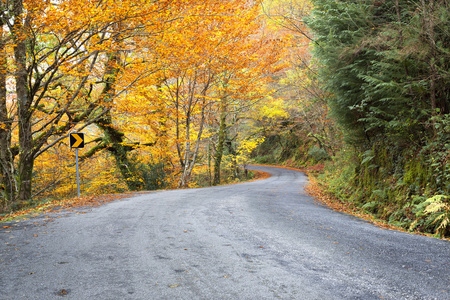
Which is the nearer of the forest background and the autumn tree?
the forest background

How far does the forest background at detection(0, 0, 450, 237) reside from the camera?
700 cm

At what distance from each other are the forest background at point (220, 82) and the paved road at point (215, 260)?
89.0 inches

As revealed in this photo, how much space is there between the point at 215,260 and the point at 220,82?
1512 cm

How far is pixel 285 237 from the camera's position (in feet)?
16.7

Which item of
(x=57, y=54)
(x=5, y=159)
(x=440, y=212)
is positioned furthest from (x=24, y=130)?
(x=440, y=212)

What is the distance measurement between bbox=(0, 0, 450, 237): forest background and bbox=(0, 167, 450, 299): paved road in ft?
7.42

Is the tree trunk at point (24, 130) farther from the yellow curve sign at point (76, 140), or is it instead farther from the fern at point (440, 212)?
the fern at point (440, 212)

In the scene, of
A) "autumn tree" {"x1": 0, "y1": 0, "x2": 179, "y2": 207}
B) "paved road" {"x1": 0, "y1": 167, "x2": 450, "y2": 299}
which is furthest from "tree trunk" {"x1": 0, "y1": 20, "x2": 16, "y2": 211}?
"paved road" {"x1": 0, "y1": 167, "x2": 450, "y2": 299}

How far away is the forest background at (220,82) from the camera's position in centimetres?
700

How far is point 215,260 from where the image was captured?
→ 12.8 feet

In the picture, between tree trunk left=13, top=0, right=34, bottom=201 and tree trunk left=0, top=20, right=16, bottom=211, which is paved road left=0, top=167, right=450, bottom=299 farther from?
tree trunk left=0, top=20, right=16, bottom=211

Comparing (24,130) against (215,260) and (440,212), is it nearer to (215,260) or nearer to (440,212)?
(215,260)

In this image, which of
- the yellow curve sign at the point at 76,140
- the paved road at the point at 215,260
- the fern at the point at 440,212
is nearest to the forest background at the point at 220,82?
the fern at the point at 440,212

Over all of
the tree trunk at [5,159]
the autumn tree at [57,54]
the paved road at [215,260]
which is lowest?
the paved road at [215,260]
